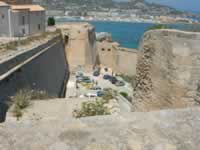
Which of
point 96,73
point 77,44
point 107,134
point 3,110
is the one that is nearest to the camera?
point 107,134

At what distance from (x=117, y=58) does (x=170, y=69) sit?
25.2 m

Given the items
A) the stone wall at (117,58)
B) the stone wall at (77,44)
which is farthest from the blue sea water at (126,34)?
the stone wall at (77,44)

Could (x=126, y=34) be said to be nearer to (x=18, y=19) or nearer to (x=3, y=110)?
(x=18, y=19)

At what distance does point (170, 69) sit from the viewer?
4523mm

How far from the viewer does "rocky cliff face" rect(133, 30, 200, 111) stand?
434cm

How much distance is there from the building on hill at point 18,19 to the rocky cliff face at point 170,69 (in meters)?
18.6

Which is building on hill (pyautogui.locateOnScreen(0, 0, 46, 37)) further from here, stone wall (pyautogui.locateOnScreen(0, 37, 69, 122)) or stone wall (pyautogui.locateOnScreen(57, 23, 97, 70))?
stone wall (pyautogui.locateOnScreen(0, 37, 69, 122))

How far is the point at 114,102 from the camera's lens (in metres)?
6.72

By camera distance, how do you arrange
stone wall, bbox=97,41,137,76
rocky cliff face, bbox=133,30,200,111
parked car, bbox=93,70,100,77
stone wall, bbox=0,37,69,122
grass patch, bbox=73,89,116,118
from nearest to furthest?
rocky cliff face, bbox=133,30,200,111 → grass patch, bbox=73,89,116,118 → stone wall, bbox=0,37,69,122 → parked car, bbox=93,70,100,77 → stone wall, bbox=97,41,137,76

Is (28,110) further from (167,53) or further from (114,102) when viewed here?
(167,53)

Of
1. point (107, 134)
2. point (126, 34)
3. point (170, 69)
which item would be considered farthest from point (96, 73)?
point (126, 34)

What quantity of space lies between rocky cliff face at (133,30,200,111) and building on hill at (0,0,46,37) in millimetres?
18581

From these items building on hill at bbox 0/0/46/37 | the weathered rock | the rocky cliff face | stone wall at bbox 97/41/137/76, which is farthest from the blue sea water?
the weathered rock

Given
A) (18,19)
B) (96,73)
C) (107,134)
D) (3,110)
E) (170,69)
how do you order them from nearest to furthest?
(107,134) < (170,69) < (3,110) < (18,19) < (96,73)
